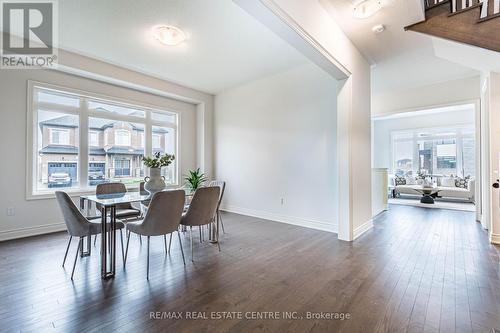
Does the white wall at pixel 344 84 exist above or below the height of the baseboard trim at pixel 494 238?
above

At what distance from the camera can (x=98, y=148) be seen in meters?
4.75

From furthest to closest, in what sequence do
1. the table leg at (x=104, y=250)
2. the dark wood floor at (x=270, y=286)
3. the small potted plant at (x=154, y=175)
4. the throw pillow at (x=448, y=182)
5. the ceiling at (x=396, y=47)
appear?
the throw pillow at (x=448, y=182), the small potted plant at (x=154, y=175), the ceiling at (x=396, y=47), the table leg at (x=104, y=250), the dark wood floor at (x=270, y=286)

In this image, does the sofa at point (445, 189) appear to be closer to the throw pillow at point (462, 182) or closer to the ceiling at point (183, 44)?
the throw pillow at point (462, 182)

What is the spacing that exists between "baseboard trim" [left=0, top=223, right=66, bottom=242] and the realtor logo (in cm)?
252

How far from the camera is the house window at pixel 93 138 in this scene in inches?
182

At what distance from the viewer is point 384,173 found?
5.90m

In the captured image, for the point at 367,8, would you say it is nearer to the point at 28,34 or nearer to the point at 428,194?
the point at 28,34

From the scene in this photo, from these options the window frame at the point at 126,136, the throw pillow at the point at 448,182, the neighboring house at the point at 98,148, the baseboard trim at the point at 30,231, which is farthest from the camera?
the throw pillow at the point at 448,182

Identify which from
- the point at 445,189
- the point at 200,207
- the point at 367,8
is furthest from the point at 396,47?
the point at 445,189

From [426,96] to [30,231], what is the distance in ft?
26.2

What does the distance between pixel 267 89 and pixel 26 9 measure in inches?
149

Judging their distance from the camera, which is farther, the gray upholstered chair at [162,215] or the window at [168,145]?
the window at [168,145]

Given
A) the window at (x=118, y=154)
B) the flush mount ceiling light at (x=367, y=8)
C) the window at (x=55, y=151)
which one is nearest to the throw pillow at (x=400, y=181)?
the flush mount ceiling light at (x=367, y=8)

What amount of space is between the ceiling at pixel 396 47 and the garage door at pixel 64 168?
4.80m
